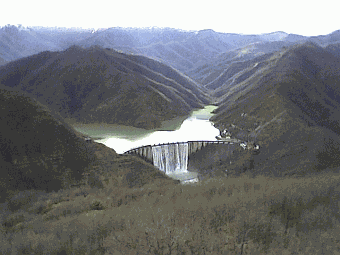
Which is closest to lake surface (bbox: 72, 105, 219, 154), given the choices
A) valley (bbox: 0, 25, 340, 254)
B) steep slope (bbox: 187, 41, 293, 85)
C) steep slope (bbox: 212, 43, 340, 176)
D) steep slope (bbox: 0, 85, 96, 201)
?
valley (bbox: 0, 25, 340, 254)

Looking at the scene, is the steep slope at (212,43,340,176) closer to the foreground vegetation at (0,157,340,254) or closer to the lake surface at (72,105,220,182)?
the lake surface at (72,105,220,182)

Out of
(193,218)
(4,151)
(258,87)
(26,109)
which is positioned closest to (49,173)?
(4,151)

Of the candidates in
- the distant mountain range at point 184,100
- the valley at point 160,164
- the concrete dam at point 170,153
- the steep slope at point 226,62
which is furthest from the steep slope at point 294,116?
the steep slope at point 226,62

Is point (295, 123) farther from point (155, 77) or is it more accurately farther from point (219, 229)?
point (155, 77)

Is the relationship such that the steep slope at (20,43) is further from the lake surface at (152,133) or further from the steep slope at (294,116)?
the steep slope at (294,116)

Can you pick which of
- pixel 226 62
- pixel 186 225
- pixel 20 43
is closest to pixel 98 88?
pixel 186 225
